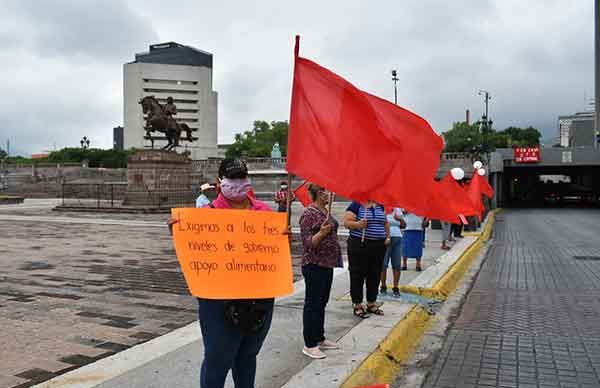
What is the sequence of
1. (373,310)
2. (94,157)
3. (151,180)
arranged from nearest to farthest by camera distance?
(373,310) < (151,180) < (94,157)

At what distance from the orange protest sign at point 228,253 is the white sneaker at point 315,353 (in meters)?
1.90

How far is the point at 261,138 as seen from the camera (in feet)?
438

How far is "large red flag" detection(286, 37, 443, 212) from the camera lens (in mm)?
4551

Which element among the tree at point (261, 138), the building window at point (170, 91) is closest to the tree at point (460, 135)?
the tree at point (261, 138)

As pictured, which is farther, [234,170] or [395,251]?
[395,251]

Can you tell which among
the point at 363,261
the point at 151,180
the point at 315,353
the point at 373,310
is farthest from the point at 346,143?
the point at 151,180

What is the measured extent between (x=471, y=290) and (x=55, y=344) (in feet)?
22.9

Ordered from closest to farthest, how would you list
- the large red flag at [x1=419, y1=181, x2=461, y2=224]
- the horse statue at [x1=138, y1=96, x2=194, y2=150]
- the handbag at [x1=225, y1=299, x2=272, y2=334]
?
the handbag at [x1=225, y1=299, x2=272, y2=334] < the large red flag at [x1=419, y1=181, x2=461, y2=224] < the horse statue at [x1=138, y1=96, x2=194, y2=150]

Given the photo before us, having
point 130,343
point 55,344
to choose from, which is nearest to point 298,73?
point 130,343

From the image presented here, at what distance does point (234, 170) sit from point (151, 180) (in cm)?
Result: 3053

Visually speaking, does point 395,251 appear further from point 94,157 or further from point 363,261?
A: point 94,157

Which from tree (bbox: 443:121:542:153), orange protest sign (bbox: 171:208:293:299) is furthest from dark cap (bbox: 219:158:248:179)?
tree (bbox: 443:121:542:153)

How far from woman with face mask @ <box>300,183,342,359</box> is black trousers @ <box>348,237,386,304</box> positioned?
48.6 inches

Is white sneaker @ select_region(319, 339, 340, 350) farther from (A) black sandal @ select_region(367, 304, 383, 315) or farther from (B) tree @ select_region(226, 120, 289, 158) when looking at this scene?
(B) tree @ select_region(226, 120, 289, 158)
